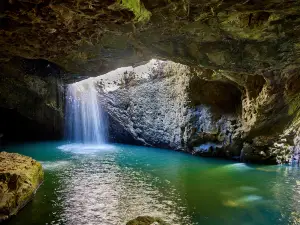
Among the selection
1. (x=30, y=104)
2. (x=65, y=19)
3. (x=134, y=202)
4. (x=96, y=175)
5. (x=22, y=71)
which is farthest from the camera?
(x=30, y=104)

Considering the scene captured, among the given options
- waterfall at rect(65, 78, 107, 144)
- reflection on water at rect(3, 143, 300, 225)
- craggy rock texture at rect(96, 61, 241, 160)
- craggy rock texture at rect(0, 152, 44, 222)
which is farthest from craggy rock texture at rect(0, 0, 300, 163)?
waterfall at rect(65, 78, 107, 144)

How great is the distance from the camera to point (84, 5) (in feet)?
17.2

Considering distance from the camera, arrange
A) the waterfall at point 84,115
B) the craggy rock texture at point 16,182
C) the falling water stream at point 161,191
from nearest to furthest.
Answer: the craggy rock texture at point 16,182, the falling water stream at point 161,191, the waterfall at point 84,115

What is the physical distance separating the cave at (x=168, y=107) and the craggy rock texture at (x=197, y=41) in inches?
1.6

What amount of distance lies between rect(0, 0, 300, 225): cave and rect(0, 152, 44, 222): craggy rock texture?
3 cm

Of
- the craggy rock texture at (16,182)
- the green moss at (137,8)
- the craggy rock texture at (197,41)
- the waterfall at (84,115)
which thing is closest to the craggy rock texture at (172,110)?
the waterfall at (84,115)

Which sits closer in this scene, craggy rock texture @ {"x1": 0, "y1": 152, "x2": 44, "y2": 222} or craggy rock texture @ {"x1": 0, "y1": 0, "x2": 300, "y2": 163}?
craggy rock texture @ {"x1": 0, "y1": 0, "x2": 300, "y2": 163}

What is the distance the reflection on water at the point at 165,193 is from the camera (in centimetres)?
692

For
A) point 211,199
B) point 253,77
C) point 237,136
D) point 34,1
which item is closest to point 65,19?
point 34,1

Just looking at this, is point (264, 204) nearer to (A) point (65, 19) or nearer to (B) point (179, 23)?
(B) point (179, 23)

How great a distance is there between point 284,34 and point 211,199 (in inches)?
190

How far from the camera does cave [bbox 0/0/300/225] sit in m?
6.49

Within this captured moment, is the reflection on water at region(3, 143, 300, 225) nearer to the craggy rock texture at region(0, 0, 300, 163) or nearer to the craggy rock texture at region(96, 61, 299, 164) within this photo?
the craggy rock texture at region(96, 61, 299, 164)

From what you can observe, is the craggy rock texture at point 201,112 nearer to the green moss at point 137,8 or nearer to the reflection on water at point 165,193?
the reflection on water at point 165,193
